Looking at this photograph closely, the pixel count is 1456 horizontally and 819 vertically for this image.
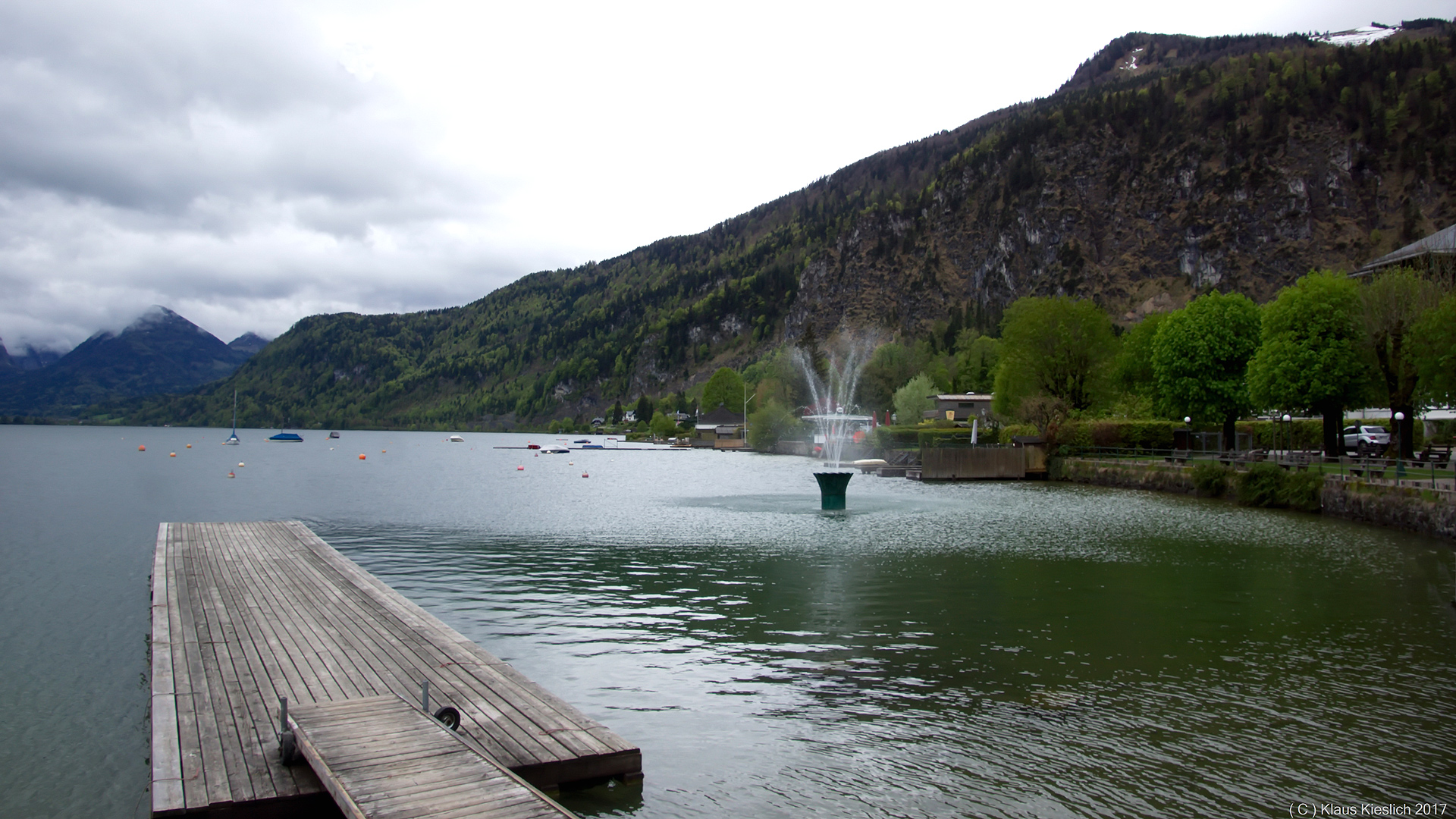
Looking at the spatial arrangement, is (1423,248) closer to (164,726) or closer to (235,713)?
(235,713)

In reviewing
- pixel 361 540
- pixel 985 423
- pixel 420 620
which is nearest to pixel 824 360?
pixel 985 423

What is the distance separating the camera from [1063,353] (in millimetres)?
78312

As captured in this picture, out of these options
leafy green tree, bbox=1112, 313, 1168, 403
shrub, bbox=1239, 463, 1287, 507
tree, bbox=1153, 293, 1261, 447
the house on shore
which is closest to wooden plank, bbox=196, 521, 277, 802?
shrub, bbox=1239, 463, 1287, 507

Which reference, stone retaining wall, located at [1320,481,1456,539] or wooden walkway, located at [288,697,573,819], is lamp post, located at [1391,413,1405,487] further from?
wooden walkway, located at [288,697,573,819]

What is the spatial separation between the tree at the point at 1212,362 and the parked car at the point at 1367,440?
22.7 feet

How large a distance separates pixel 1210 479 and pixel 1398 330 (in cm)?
1206

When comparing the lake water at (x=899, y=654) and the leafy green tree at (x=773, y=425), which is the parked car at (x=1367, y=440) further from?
the leafy green tree at (x=773, y=425)

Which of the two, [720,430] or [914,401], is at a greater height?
[914,401]

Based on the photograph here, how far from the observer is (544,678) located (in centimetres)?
1457

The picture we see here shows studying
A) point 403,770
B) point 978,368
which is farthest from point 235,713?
point 978,368

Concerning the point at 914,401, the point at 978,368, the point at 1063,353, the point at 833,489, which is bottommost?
the point at 833,489

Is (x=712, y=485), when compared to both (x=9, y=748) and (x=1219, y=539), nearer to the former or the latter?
(x=1219, y=539)

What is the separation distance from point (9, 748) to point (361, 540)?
22015 mm

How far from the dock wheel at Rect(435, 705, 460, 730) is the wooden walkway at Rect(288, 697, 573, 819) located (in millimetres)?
Result: 200
